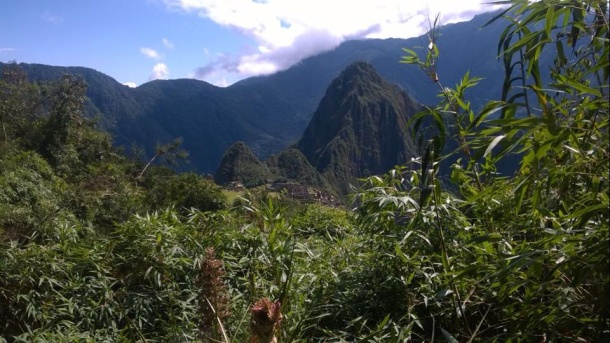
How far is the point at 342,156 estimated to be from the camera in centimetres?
8131

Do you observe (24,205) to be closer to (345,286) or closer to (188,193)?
(188,193)

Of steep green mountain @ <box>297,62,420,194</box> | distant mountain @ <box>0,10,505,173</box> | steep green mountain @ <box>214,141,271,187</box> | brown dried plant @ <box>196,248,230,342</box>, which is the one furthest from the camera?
distant mountain @ <box>0,10,505,173</box>

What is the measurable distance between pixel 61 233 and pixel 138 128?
14371 centimetres

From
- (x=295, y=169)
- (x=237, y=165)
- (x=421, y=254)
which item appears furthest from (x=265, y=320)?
(x=295, y=169)

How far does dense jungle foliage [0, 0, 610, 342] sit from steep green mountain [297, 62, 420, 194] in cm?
7784

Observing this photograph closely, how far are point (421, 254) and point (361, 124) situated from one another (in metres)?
90.1

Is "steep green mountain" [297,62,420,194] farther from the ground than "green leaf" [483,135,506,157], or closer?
closer

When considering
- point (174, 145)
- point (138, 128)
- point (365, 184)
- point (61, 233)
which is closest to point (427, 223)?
point (365, 184)

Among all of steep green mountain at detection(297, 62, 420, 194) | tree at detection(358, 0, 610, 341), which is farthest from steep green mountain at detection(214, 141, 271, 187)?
tree at detection(358, 0, 610, 341)

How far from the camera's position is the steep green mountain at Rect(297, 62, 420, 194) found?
86075 millimetres

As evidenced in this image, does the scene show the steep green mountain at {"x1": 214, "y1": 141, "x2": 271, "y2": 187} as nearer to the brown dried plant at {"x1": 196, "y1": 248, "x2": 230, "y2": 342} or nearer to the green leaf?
the brown dried plant at {"x1": 196, "y1": 248, "x2": 230, "y2": 342}

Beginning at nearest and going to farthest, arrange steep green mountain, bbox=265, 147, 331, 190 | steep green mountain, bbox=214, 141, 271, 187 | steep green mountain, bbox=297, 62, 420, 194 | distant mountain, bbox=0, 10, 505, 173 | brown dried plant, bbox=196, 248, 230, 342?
brown dried plant, bbox=196, 248, 230, 342
steep green mountain, bbox=214, 141, 271, 187
steep green mountain, bbox=265, 147, 331, 190
steep green mountain, bbox=297, 62, 420, 194
distant mountain, bbox=0, 10, 505, 173

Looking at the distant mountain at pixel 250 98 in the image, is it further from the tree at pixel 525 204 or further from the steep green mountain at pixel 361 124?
the tree at pixel 525 204

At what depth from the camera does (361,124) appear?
299 feet
